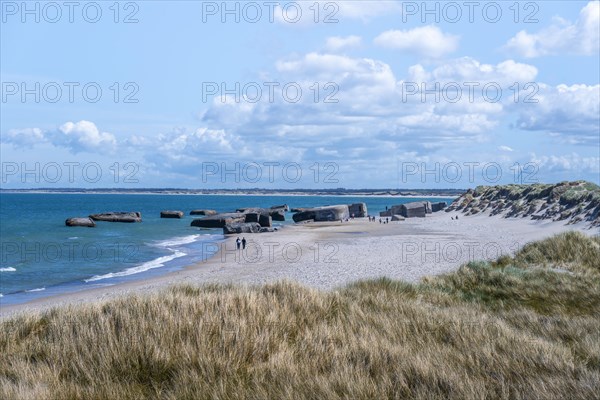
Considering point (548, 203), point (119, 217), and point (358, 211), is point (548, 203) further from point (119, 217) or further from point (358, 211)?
point (119, 217)

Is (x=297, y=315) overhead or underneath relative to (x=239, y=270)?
overhead

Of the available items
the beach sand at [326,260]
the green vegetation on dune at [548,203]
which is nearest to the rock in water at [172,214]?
the green vegetation on dune at [548,203]

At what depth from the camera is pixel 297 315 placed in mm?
8641

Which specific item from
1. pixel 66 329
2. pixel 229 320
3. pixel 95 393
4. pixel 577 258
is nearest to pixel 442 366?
pixel 229 320

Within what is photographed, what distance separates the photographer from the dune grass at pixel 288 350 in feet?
18.5

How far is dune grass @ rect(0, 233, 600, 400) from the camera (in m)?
5.64

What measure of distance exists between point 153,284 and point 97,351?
17.3 metres

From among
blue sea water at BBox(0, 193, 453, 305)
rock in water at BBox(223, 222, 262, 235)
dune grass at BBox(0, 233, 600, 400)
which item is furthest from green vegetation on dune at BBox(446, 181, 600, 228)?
dune grass at BBox(0, 233, 600, 400)

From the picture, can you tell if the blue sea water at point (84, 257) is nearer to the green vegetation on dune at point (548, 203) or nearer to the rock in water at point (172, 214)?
the green vegetation on dune at point (548, 203)

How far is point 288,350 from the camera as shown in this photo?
689cm

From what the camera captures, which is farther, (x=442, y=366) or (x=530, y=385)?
(x=442, y=366)

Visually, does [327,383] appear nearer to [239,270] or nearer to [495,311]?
[495,311]

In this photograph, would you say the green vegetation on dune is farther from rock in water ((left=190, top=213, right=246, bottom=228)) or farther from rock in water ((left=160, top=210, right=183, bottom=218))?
rock in water ((left=160, top=210, right=183, bottom=218))

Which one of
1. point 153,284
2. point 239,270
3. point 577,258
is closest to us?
point 577,258
